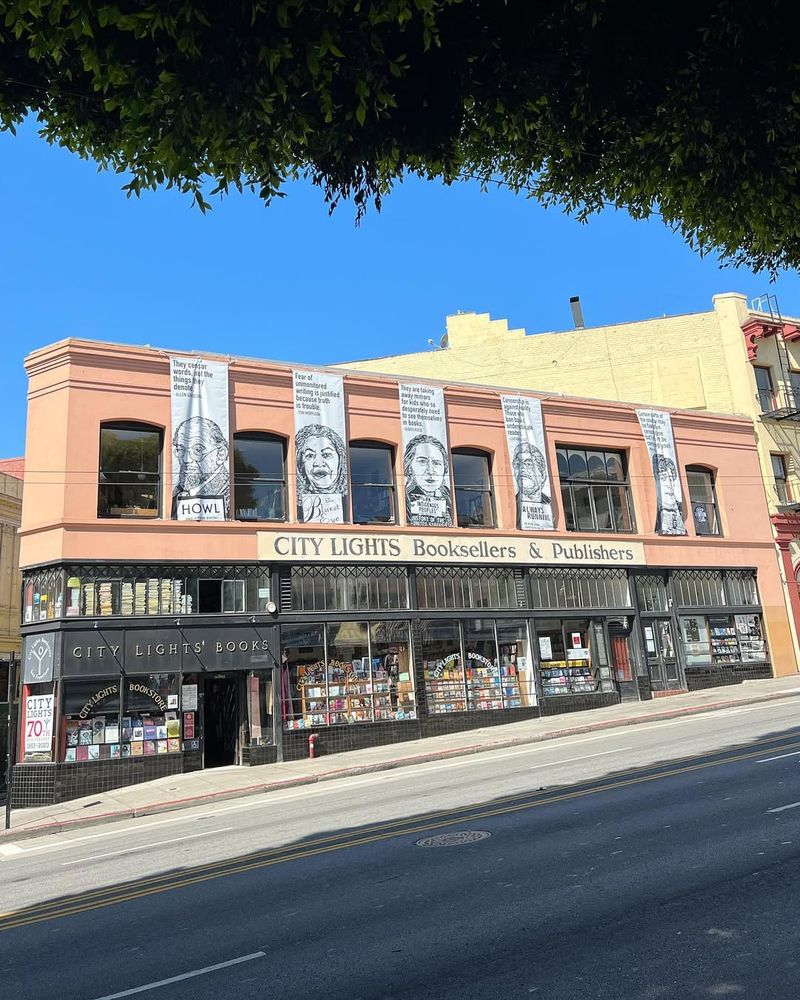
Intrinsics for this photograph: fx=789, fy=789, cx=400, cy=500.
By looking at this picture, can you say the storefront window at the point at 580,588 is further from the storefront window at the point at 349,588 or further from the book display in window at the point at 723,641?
the storefront window at the point at 349,588

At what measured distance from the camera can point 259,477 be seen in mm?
21578

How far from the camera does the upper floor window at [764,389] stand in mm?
31703

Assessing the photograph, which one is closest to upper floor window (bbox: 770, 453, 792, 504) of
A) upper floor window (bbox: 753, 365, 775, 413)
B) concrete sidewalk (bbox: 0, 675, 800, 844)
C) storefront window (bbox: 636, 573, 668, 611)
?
upper floor window (bbox: 753, 365, 775, 413)

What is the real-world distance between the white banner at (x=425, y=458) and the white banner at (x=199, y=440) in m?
5.39

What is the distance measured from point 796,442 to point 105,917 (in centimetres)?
3115

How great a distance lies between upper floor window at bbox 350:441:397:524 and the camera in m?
22.7

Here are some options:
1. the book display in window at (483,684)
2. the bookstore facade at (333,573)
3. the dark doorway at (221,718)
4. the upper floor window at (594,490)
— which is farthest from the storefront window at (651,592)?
the dark doorway at (221,718)

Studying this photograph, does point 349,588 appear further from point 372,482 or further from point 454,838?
point 454,838

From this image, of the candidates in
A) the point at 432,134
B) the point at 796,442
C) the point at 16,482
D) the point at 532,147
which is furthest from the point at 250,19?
the point at 796,442

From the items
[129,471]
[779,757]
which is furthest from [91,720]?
[779,757]

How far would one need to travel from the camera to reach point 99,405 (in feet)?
65.2

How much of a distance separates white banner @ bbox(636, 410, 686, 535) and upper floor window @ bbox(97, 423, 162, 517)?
16608mm

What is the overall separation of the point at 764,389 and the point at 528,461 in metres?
12.9

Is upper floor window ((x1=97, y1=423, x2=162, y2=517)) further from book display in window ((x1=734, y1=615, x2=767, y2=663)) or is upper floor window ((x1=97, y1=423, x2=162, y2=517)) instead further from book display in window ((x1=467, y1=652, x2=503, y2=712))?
book display in window ((x1=734, y1=615, x2=767, y2=663))
